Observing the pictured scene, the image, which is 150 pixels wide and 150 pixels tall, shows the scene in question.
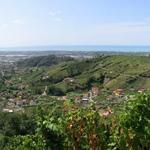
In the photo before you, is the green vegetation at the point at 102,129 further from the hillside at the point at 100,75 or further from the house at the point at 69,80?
the house at the point at 69,80

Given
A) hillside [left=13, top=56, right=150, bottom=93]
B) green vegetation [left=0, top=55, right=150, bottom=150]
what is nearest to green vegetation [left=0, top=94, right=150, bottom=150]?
green vegetation [left=0, top=55, right=150, bottom=150]

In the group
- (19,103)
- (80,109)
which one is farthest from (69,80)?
(80,109)

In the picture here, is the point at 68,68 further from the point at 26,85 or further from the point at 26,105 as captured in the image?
the point at 26,105

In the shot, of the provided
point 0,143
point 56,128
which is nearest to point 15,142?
point 56,128

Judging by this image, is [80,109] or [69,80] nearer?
[80,109]

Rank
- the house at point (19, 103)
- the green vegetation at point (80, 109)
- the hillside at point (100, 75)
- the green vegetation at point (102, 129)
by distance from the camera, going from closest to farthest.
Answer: the green vegetation at point (102, 129)
the green vegetation at point (80, 109)
the house at point (19, 103)
the hillside at point (100, 75)

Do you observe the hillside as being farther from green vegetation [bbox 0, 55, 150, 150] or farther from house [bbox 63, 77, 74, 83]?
house [bbox 63, 77, 74, 83]

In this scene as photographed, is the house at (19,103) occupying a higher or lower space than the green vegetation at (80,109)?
lower

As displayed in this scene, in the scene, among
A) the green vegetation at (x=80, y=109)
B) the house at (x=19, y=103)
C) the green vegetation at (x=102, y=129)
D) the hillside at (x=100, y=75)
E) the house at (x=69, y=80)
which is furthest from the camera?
the house at (x=69, y=80)

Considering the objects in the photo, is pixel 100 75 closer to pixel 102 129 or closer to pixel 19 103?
pixel 19 103

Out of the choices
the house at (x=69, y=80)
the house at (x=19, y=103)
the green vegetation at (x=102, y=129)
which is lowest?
the house at (x=19, y=103)

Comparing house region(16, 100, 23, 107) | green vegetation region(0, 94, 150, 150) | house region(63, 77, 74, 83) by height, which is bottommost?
house region(16, 100, 23, 107)

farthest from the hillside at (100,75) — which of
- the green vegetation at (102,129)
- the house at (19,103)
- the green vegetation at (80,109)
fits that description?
the green vegetation at (102,129)
